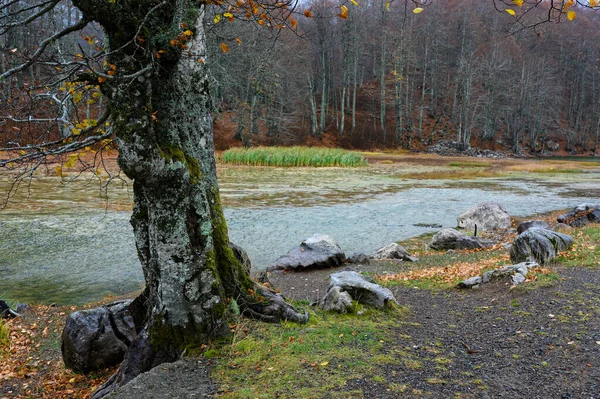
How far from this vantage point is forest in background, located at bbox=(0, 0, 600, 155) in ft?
149

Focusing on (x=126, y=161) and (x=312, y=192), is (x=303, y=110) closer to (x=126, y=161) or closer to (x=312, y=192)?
(x=312, y=192)

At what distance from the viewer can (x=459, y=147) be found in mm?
49219

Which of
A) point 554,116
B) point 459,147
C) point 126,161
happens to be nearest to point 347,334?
point 126,161

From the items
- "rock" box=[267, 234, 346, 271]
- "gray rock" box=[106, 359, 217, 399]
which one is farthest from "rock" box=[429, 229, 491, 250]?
"gray rock" box=[106, 359, 217, 399]

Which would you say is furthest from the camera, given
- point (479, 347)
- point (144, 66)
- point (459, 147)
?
point (459, 147)

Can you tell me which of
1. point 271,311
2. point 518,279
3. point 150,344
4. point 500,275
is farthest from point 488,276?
point 150,344

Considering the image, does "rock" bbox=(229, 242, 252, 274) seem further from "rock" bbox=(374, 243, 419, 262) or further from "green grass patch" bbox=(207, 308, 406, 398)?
"rock" bbox=(374, 243, 419, 262)

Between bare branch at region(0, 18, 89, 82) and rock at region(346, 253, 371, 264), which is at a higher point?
bare branch at region(0, 18, 89, 82)

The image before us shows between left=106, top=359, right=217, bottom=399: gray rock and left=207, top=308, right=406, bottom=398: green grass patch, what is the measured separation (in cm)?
11

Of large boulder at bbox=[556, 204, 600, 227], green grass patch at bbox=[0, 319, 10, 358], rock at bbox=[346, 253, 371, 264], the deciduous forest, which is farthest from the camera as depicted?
the deciduous forest

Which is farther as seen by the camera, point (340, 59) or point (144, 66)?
→ point (340, 59)

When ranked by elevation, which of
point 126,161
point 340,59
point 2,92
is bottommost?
point 126,161

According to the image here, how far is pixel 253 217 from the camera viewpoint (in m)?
14.0

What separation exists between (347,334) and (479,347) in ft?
3.87
